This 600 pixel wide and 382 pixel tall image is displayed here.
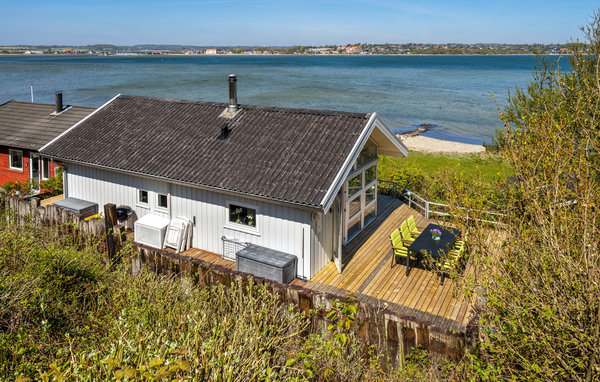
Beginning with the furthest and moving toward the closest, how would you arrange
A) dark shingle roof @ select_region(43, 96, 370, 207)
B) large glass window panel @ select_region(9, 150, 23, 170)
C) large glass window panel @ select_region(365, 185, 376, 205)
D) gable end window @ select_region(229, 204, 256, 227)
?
large glass window panel @ select_region(9, 150, 23, 170) → large glass window panel @ select_region(365, 185, 376, 205) → gable end window @ select_region(229, 204, 256, 227) → dark shingle roof @ select_region(43, 96, 370, 207)

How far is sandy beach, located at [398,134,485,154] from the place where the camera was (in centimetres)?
3644

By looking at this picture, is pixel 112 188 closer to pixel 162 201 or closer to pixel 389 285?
pixel 162 201

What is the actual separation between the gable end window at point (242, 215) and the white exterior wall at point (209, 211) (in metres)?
0.13

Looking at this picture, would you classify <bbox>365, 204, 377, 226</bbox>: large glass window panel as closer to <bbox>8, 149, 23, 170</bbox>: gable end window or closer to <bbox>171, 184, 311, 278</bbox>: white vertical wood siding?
<bbox>171, 184, 311, 278</bbox>: white vertical wood siding

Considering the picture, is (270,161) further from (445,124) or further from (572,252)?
(445,124)

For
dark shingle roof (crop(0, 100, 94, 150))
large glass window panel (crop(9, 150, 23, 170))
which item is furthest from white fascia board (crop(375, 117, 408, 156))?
large glass window panel (crop(9, 150, 23, 170))

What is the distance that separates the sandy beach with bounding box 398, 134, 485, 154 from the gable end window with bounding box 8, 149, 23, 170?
28178 mm

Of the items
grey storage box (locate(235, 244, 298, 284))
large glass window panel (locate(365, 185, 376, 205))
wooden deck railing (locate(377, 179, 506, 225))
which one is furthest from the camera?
wooden deck railing (locate(377, 179, 506, 225))

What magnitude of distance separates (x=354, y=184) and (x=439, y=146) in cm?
2829

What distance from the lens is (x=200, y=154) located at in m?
12.4

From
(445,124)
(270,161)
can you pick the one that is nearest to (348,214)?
(270,161)

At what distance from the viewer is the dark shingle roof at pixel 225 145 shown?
10789 mm

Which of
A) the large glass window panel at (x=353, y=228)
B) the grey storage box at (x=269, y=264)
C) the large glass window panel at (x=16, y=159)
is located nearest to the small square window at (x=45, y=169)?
the large glass window panel at (x=16, y=159)

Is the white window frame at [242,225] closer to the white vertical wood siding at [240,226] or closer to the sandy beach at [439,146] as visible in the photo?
the white vertical wood siding at [240,226]
